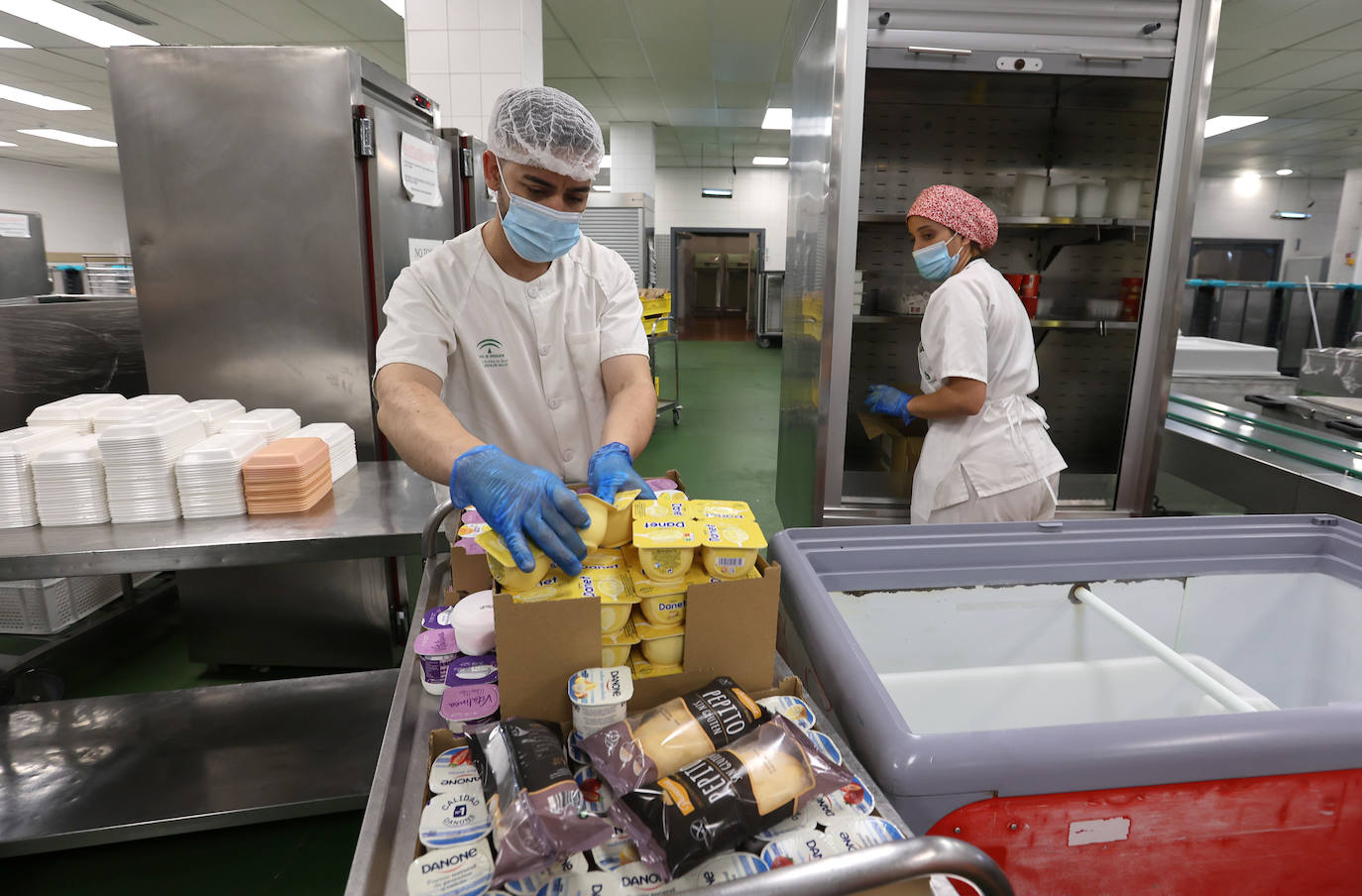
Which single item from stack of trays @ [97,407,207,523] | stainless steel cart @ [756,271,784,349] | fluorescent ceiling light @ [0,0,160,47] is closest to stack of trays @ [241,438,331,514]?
stack of trays @ [97,407,207,523]

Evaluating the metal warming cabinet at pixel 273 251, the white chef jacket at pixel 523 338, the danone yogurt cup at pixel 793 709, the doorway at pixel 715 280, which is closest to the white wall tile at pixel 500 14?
the metal warming cabinet at pixel 273 251

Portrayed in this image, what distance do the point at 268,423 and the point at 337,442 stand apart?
0.65 ft

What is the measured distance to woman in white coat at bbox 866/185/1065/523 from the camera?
2211 mm

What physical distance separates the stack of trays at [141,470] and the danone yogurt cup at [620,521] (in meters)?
1.50

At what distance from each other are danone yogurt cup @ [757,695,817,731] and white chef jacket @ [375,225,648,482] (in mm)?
1045

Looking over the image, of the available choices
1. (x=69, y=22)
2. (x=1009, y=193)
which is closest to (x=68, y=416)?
(x=1009, y=193)

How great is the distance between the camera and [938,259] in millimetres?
2369

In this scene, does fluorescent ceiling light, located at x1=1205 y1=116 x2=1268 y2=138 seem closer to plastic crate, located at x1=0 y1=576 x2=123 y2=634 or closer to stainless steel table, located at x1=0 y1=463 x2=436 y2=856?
stainless steel table, located at x1=0 y1=463 x2=436 y2=856

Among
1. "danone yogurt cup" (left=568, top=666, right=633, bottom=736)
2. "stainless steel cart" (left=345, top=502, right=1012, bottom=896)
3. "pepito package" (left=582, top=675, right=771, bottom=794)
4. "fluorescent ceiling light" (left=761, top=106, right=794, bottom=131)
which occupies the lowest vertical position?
"stainless steel cart" (left=345, top=502, right=1012, bottom=896)

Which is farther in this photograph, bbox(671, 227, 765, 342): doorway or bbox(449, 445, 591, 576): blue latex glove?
bbox(671, 227, 765, 342): doorway

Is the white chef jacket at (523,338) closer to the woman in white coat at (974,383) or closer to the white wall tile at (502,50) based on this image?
the woman in white coat at (974,383)

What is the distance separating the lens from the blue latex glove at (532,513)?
0.86 metres

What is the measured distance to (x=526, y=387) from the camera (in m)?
1.78

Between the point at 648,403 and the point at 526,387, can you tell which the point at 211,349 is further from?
the point at 648,403
